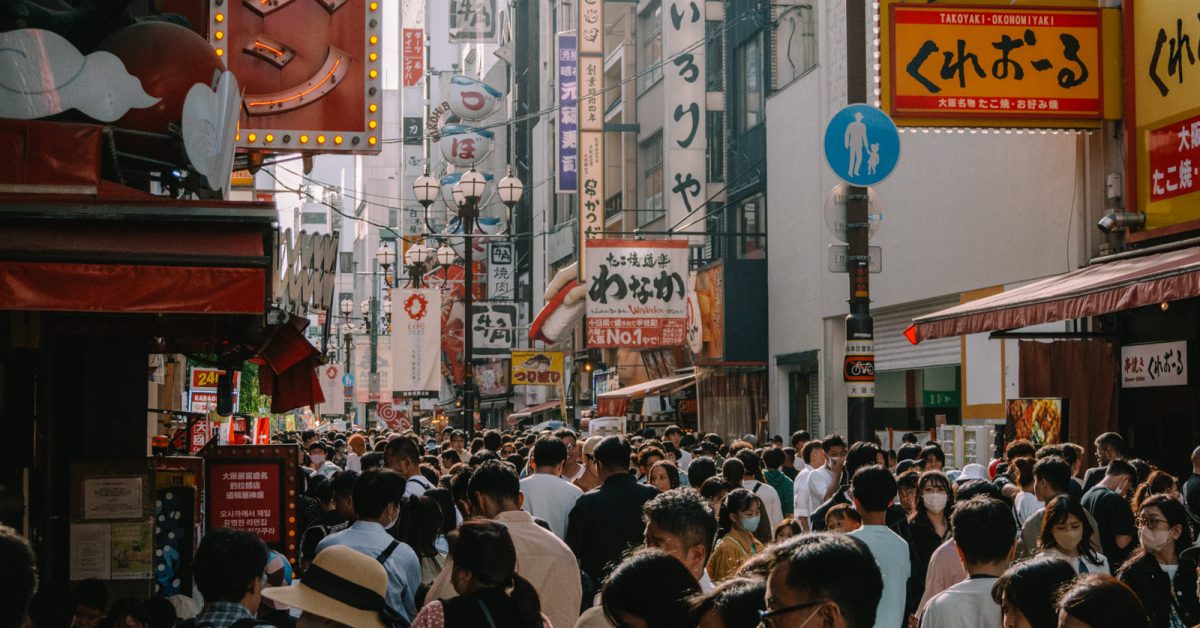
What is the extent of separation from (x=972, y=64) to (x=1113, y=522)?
9.01 meters

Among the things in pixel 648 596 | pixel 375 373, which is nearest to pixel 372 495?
pixel 648 596

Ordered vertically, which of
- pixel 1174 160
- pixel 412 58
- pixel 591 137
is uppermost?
pixel 412 58

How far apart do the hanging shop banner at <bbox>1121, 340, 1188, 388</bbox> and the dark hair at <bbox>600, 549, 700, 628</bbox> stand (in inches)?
565

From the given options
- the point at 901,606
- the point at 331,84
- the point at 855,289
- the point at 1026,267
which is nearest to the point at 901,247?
the point at 1026,267

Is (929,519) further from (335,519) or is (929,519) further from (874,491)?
(335,519)

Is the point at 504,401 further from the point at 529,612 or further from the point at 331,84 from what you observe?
the point at 529,612

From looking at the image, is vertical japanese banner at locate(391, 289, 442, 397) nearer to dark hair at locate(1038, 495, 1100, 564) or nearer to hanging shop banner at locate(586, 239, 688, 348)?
hanging shop banner at locate(586, 239, 688, 348)

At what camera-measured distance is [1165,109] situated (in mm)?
16984

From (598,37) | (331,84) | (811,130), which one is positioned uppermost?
(598,37)

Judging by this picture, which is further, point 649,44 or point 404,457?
point 649,44

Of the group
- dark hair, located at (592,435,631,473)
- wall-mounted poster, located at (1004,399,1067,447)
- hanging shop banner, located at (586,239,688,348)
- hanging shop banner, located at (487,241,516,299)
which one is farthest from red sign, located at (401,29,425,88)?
dark hair, located at (592,435,631,473)

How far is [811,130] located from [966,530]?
23.4 metres

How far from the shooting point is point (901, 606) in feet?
23.3

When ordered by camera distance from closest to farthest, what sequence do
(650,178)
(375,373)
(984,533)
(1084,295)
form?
(984,533)
(1084,295)
(650,178)
(375,373)
